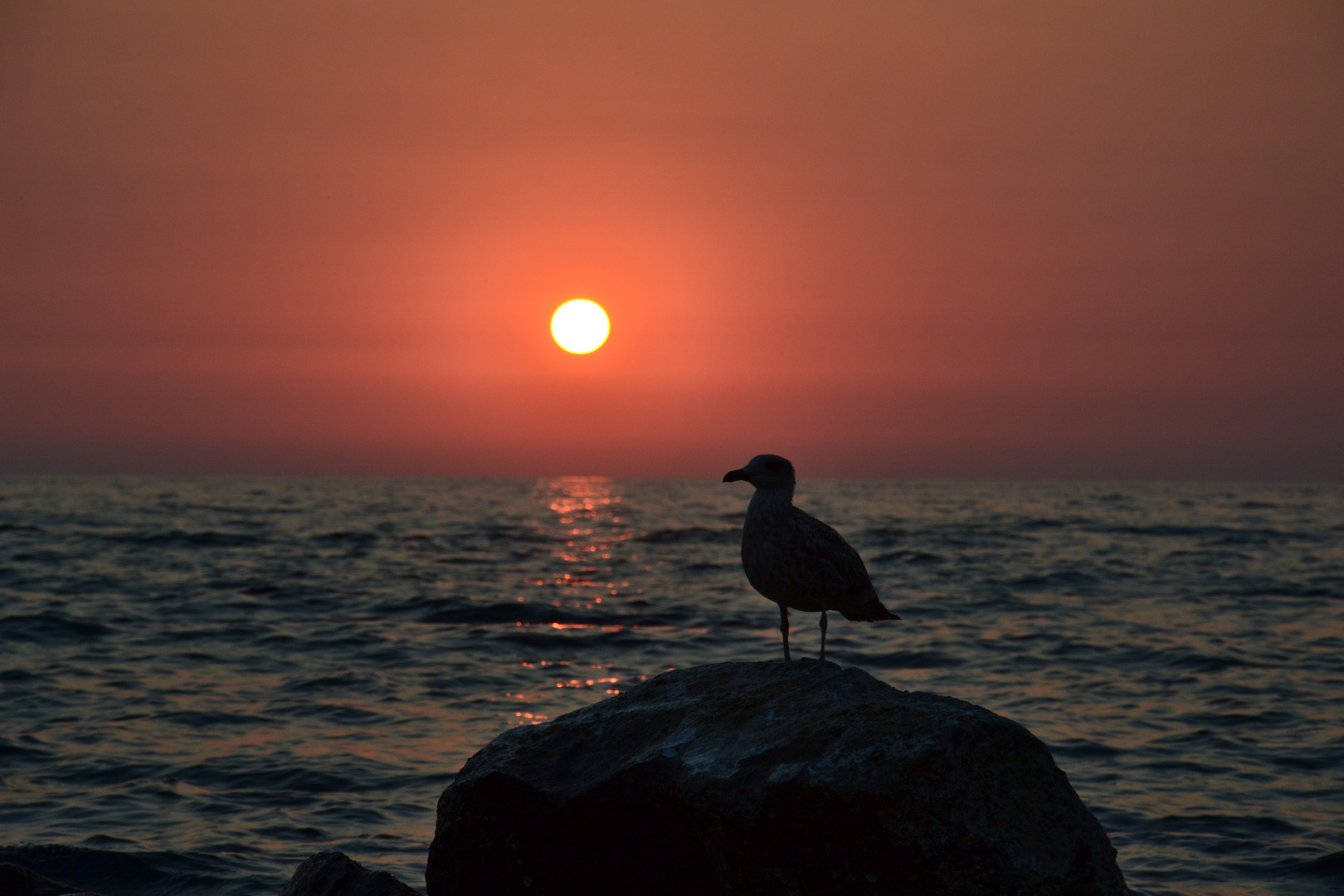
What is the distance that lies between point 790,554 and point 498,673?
10981 mm

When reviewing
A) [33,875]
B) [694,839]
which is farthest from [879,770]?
[33,875]

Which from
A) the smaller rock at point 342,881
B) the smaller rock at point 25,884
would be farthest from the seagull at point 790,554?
the smaller rock at point 25,884

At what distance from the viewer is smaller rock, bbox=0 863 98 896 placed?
6.67 m

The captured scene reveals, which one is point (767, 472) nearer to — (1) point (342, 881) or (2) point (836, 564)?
(2) point (836, 564)

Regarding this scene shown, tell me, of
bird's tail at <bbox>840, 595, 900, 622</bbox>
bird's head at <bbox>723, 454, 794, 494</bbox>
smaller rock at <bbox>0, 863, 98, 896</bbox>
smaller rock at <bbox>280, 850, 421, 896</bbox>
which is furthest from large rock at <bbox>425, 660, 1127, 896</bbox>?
smaller rock at <bbox>0, 863, 98, 896</bbox>

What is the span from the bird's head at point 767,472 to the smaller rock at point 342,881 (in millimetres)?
3046

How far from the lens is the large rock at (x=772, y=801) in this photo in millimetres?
4645

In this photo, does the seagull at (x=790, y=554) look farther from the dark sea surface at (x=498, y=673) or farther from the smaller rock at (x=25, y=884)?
the smaller rock at (x=25, y=884)

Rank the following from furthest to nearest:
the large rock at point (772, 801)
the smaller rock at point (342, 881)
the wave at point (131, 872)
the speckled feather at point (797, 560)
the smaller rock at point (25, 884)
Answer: the wave at point (131, 872) → the smaller rock at point (25, 884) → the speckled feather at point (797, 560) → the smaller rock at point (342, 881) → the large rock at point (772, 801)

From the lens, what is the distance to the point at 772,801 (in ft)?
15.8

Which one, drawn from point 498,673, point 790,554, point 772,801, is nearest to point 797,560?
point 790,554

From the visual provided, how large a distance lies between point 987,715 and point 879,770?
2.17 ft

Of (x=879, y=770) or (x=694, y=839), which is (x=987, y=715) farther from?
(x=694, y=839)

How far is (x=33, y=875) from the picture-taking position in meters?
6.89
